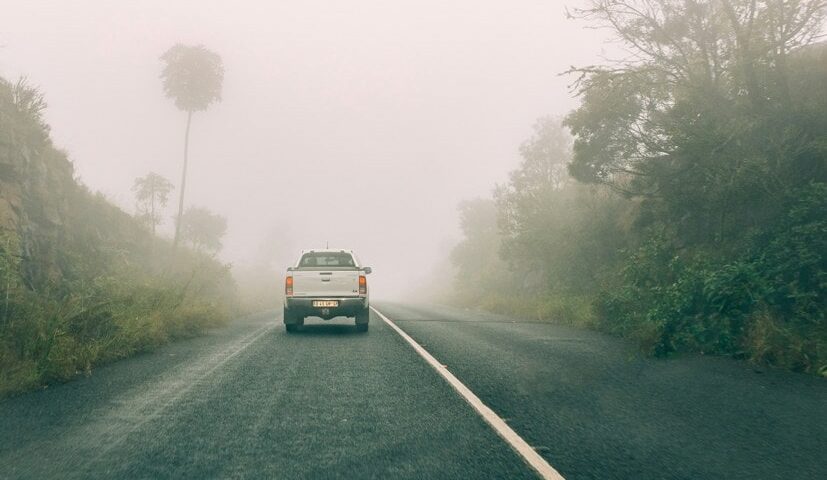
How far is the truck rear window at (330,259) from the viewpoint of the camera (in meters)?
14.6

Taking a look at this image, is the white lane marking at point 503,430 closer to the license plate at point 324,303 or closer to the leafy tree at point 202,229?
→ the license plate at point 324,303

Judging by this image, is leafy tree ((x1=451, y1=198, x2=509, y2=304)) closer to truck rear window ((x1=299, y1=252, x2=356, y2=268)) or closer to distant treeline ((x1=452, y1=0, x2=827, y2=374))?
distant treeline ((x1=452, y1=0, x2=827, y2=374))

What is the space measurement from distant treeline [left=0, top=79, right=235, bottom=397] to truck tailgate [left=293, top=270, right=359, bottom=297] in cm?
260

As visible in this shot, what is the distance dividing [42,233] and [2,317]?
324 inches

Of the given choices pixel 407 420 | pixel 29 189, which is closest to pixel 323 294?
pixel 407 420

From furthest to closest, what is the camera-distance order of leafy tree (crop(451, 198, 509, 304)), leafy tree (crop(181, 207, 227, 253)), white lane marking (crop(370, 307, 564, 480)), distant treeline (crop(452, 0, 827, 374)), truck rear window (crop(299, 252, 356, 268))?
leafy tree (crop(181, 207, 227, 253)), leafy tree (crop(451, 198, 509, 304)), truck rear window (crop(299, 252, 356, 268)), distant treeline (crop(452, 0, 827, 374)), white lane marking (crop(370, 307, 564, 480))

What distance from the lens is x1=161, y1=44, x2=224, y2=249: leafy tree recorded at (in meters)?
33.9

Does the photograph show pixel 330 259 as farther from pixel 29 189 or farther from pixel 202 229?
pixel 202 229

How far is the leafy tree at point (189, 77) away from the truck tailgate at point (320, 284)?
2348 cm

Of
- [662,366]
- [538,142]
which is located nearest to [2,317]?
[662,366]

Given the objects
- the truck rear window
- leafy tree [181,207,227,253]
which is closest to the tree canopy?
leafy tree [181,207,227,253]

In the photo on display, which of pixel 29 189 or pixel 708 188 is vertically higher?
pixel 29 189

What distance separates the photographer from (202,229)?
4641 cm

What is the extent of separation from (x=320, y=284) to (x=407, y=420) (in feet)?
27.2
